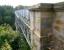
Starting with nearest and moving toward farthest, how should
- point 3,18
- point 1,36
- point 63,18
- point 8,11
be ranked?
1. point 63,18
2. point 1,36
3. point 3,18
4. point 8,11

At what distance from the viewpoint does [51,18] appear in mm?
2508

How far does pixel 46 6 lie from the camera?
2.46 m

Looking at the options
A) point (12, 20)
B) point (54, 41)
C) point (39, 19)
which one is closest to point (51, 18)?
point (39, 19)

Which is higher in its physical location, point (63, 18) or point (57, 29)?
point (63, 18)

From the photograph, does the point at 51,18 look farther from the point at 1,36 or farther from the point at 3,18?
the point at 3,18

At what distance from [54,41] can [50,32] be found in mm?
145

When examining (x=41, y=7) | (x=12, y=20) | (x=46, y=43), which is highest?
(x=41, y=7)

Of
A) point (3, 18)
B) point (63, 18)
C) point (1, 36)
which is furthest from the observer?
point (3, 18)

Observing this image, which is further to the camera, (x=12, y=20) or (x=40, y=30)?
(x=12, y=20)

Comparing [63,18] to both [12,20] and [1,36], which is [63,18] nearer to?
[1,36]

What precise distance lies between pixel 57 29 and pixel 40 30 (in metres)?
0.29

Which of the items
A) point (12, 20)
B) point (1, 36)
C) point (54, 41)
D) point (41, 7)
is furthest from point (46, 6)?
point (12, 20)

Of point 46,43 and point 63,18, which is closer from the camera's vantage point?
point 63,18

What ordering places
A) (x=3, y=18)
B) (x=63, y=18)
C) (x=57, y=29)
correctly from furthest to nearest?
(x=3, y=18)
(x=57, y=29)
(x=63, y=18)
